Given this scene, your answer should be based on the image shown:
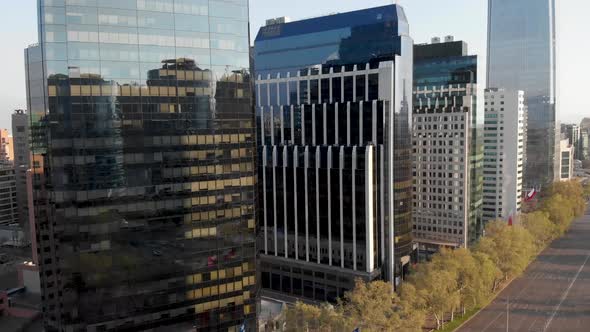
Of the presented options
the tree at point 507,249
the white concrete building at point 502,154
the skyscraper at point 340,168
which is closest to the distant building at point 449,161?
the tree at point 507,249

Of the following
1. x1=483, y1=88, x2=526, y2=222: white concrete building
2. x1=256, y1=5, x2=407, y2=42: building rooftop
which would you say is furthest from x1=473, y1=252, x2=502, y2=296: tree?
x1=483, y1=88, x2=526, y2=222: white concrete building

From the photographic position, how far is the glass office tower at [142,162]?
50.9 metres

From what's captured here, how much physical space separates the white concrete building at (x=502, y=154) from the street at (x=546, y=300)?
1688cm

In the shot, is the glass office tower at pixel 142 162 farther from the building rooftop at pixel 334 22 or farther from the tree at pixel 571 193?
the tree at pixel 571 193

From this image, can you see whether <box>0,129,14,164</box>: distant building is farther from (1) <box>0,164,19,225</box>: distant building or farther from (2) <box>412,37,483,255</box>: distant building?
(2) <box>412,37,483,255</box>: distant building

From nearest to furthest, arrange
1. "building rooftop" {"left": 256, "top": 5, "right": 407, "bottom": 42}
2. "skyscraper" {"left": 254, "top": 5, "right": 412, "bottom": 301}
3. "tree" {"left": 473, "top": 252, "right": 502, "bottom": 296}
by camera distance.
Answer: "tree" {"left": 473, "top": 252, "right": 502, "bottom": 296} → "skyscraper" {"left": 254, "top": 5, "right": 412, "bottom": 301} → "building rooftop" {"left": 256, "top": 5, "right": 407, "bottom": 42}

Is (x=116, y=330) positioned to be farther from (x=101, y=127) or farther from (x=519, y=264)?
(x=519, y=264)

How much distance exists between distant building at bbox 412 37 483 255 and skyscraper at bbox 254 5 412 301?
21.5 metres

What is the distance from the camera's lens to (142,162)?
54.3 metres

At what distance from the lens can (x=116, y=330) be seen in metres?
53.2

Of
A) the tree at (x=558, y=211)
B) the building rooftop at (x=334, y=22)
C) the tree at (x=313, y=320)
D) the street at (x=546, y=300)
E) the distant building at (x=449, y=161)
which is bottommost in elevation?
the street at (x=546, y=300)

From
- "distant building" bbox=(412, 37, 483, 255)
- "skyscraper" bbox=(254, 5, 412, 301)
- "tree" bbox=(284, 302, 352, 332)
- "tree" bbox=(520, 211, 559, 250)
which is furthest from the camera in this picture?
"tree" bbox=(520, 211, 559, 250)

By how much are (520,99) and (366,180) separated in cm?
6808

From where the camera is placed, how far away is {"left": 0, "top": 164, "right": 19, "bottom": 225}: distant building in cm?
14662
